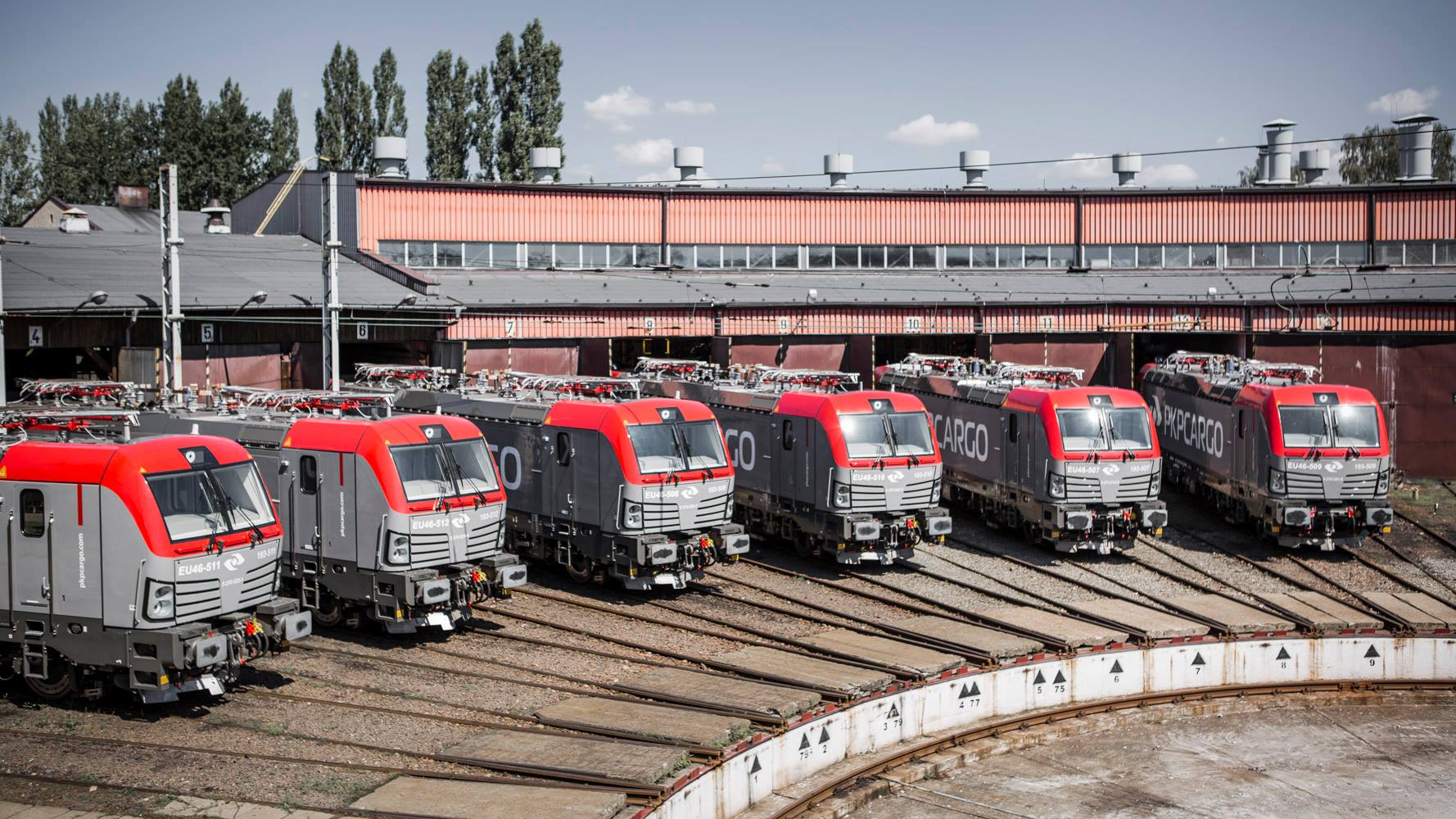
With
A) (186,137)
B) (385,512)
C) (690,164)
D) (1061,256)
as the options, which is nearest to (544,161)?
(690,164)

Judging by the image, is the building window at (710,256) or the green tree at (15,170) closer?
the building window at (710,256)

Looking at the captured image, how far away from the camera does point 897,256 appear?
45.4 meters

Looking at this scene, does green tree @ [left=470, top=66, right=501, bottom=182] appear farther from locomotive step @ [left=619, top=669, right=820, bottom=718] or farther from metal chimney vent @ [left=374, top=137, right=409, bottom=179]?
locomotive step @ [left=619, top=669, right=820, bottom=718]

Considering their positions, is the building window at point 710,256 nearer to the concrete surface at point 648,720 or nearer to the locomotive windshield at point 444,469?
the locomotive windshield at point 444,469

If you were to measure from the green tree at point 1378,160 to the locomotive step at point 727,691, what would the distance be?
91.6m

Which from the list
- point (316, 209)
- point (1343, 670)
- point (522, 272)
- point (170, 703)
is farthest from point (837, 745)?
point (316, 209)

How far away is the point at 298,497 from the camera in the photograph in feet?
64.3

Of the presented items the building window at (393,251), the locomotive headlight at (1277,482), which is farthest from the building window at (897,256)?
the locomotive headlight at (1277,482)

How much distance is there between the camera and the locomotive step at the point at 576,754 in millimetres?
14031

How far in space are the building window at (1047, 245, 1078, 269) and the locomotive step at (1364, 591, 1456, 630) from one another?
23321 mm

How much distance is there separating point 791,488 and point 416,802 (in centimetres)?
1383

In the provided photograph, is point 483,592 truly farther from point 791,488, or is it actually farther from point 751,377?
point 751,377

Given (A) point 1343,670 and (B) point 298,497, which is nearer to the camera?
(B) point 298,497

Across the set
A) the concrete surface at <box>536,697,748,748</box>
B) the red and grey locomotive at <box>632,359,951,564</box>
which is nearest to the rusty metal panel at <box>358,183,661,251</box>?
the red and grey locomotive at <box>632,359,951,564</box>
